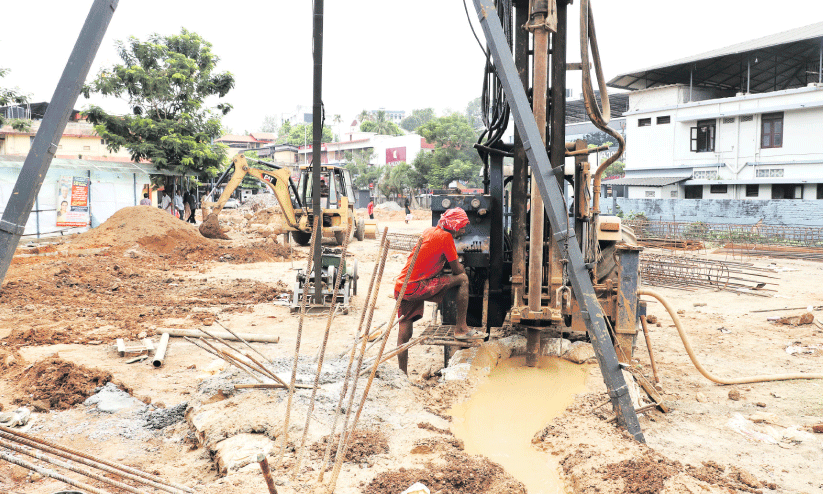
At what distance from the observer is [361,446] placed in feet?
12.0

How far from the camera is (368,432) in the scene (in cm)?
388

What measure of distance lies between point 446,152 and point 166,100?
24.4 m

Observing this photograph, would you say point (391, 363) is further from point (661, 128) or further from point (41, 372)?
point (661, 128)

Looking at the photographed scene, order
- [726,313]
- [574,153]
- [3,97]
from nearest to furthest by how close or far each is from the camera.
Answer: [574,153]
[726,313]
[3,97]

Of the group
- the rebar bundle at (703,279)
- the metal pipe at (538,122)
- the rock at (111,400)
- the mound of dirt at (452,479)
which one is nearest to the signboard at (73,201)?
the rock at (111,400)

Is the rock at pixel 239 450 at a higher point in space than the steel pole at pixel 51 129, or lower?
lower

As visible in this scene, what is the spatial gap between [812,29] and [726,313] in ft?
81.9

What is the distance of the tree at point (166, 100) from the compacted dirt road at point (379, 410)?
513 inches

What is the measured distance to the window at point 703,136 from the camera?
90.1 feet

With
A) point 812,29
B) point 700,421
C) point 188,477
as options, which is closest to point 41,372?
point 188,477

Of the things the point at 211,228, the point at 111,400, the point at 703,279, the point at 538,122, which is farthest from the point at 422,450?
the point at 211,228

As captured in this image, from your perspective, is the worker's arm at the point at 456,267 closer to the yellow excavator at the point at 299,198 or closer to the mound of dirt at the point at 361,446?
the mound of dirt at the point at 361,446

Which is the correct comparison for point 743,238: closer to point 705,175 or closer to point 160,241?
point 705,175

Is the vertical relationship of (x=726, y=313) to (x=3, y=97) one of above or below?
below
